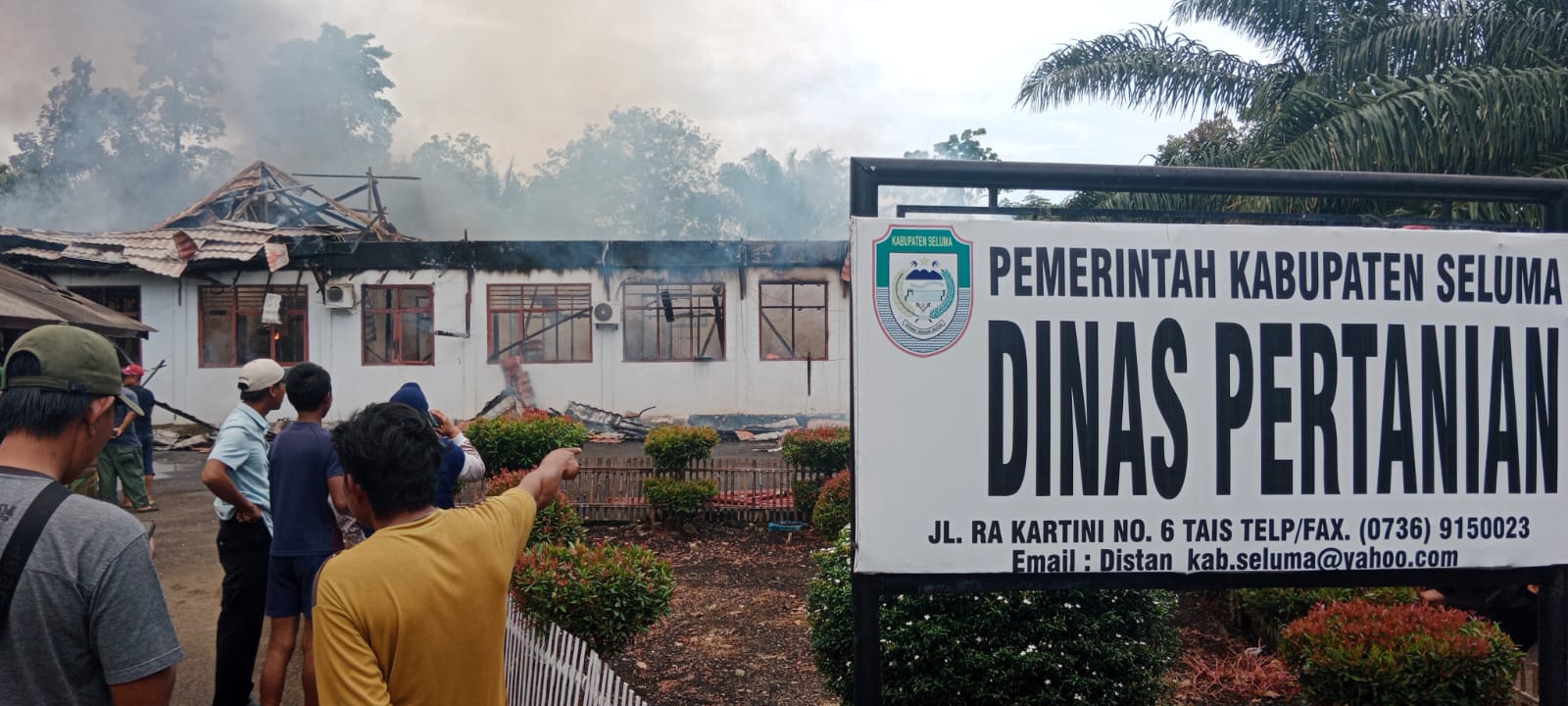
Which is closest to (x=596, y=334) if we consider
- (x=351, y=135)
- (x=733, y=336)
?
(x=733, y=336)

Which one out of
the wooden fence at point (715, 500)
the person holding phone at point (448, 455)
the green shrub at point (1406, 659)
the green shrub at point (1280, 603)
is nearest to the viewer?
the green shrub at point (1406, 659)

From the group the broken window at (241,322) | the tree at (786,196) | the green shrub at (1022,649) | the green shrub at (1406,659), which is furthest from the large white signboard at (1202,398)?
the tree at (786,196)

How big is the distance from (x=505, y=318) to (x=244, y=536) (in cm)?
1542

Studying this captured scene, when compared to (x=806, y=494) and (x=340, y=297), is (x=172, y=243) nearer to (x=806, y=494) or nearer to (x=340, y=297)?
(x=340, y=297)

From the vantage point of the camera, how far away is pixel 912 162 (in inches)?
91.7

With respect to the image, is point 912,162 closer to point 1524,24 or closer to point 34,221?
point 1524,24

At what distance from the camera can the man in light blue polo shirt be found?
417cm

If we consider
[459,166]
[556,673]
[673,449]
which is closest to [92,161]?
[459,166]

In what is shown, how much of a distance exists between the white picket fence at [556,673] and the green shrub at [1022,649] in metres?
1.02

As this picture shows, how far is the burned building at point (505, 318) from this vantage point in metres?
18.6

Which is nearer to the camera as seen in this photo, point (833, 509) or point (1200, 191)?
point (1200, 191)

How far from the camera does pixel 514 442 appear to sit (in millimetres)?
10297

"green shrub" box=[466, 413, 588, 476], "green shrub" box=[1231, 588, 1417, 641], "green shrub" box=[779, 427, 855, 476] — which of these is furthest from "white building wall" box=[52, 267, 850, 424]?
"green shrub" box=[1231, 588, 1417, 641]

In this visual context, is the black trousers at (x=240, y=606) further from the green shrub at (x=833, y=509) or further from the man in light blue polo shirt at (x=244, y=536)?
the green shrub at (x=833, y=509)
